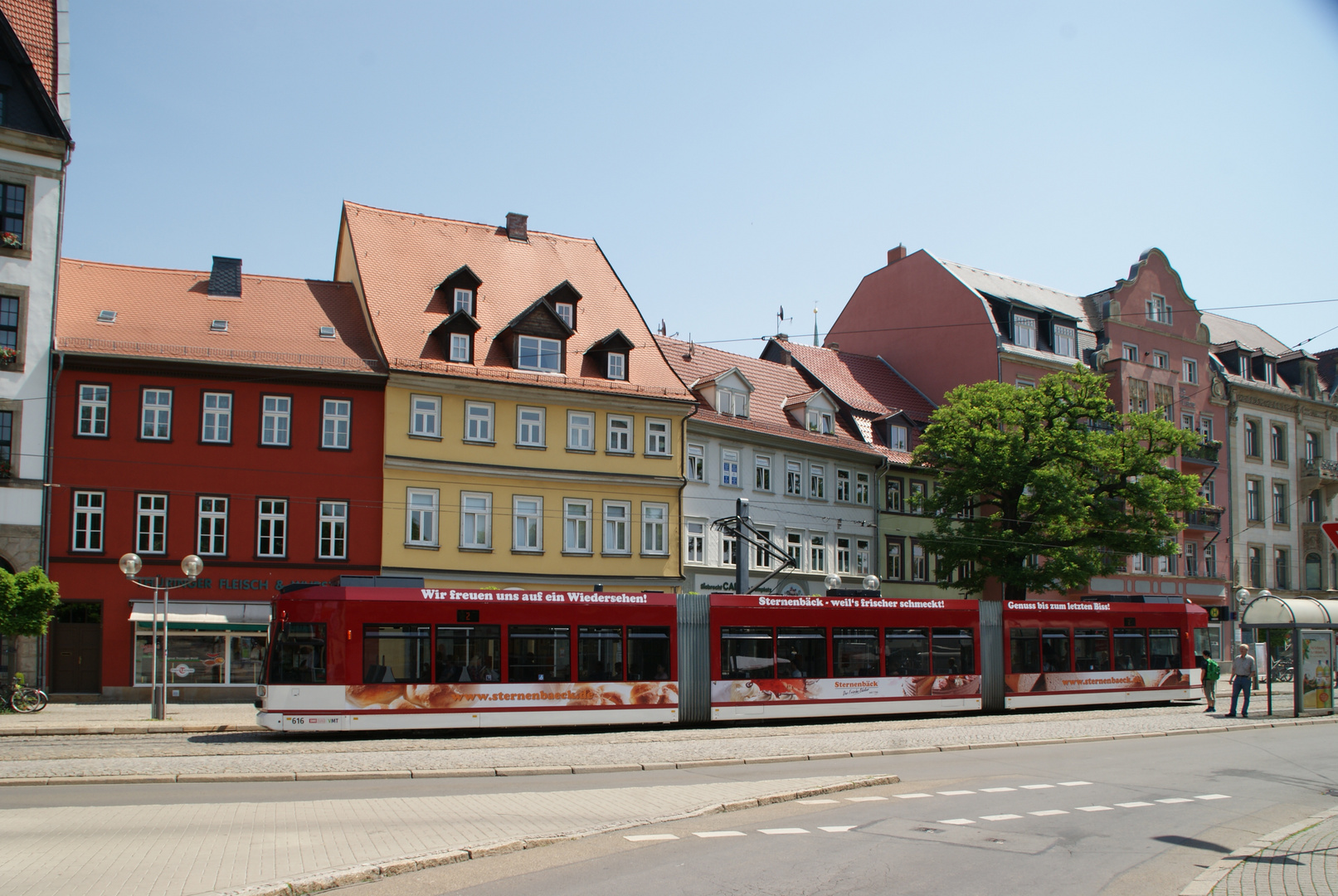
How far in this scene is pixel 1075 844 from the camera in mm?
10766

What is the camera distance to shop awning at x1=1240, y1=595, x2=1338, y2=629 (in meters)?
27.2

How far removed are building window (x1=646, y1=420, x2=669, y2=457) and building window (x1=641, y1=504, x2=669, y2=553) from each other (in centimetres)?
176

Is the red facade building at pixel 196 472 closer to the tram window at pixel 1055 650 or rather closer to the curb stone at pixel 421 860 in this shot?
the tram window at pixel 1055 650

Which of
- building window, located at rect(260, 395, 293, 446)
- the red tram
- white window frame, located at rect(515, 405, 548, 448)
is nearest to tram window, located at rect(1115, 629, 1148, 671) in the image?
the red tram

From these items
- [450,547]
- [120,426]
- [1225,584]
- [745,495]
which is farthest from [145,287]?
[1225,584]

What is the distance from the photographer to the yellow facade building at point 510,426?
3516 centimetres

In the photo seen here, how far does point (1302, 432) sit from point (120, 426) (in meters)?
56.9

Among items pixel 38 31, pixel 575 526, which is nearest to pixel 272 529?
pixel 575 526

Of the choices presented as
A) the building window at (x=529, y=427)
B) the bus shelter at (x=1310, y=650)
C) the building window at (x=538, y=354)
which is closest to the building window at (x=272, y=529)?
the building window at (x=529, y=427)

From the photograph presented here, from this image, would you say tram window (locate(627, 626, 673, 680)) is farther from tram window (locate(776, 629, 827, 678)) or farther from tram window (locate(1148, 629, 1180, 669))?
tram window (locate(1148, 629, 1180, 669))

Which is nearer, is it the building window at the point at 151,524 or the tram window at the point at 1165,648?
the building window at the point at 151,524

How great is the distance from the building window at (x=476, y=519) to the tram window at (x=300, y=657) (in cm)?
1372

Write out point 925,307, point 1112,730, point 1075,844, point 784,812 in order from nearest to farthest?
point 1075,844
point 784,812
point 1112,730
point 925,307

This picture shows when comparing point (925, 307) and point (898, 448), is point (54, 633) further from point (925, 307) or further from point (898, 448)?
point (925, 307)
